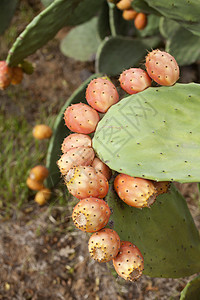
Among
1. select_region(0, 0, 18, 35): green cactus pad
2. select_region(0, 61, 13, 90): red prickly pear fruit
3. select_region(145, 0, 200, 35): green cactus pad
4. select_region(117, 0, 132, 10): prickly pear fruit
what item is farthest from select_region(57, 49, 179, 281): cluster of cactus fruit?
select_region(0, 0, 18, 35): green cactus pad

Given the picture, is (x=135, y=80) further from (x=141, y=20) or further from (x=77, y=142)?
(x=141, y=20)

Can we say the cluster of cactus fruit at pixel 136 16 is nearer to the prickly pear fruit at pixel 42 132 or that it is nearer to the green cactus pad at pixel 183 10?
the green cactus pad at pixel 183 10

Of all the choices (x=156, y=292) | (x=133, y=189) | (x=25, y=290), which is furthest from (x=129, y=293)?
(x=133, y=189)

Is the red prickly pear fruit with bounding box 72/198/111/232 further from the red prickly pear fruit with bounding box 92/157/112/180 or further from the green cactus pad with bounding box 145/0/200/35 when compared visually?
the green cactus pad with bounding box 145/0/200/35

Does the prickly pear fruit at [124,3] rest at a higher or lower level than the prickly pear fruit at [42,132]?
higher

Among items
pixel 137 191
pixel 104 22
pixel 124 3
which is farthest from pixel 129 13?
pixel 137 191

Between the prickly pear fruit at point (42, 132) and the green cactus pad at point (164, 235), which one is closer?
the green cactus pad at point (164, 235)

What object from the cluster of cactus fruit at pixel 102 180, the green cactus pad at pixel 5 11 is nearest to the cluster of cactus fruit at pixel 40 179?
the green cactus pad at pixel 5 11
